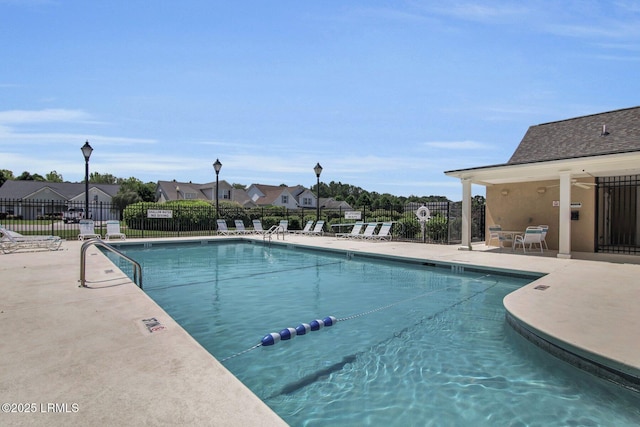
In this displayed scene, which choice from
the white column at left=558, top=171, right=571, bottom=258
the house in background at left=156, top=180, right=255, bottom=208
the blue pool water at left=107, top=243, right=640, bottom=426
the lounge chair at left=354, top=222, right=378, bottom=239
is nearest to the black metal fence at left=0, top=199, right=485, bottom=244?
the lounge chair at left=354, top=222, right=378, bottom=239

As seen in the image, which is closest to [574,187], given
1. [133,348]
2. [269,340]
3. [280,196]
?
[269,340]

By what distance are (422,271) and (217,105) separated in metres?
11.3

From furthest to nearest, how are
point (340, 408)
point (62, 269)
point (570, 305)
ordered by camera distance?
point (62, 269) → point (570, 305) → point (340, 408)

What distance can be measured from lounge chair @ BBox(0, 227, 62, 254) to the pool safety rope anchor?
11.0 m

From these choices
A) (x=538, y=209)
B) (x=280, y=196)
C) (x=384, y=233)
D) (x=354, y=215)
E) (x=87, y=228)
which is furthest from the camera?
(x=280, y=196)

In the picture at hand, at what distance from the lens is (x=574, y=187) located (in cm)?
1168

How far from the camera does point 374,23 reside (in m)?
9.54

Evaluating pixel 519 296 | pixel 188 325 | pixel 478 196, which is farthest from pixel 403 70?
pixel 188 325

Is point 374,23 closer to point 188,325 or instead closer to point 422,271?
point 422,271

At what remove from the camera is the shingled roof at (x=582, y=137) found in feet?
42.3

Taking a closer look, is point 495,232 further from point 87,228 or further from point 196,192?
point 196,192

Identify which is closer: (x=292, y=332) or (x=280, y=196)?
(x=292, y=332)

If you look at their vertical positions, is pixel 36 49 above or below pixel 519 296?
above

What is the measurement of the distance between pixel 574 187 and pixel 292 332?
11583 mm
